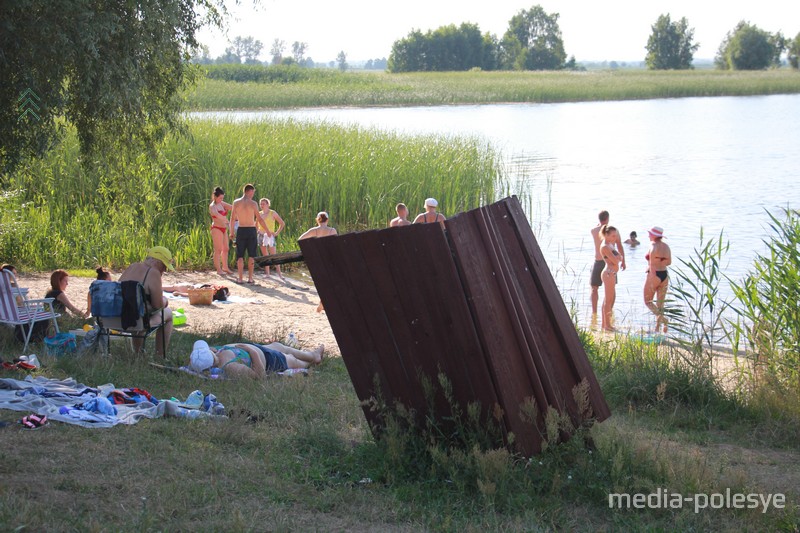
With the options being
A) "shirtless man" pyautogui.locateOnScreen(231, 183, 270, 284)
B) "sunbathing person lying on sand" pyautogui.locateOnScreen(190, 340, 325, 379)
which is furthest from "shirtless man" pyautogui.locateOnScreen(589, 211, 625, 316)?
"sunbathing person lying on sand" pyautogui.locateOnScreen(190, 340, 325, 379)

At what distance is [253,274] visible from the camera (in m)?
14.9

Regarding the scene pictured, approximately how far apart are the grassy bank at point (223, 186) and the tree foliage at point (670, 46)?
10743 cm

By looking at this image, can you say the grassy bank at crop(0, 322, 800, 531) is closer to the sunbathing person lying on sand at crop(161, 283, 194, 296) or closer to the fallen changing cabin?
the fallen changing cabin

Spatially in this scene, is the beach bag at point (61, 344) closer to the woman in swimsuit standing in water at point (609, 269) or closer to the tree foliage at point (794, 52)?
the woman in swimsuit standing in water at point (609, 269)

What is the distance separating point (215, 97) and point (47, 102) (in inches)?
1575

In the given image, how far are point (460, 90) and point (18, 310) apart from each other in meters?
59.3

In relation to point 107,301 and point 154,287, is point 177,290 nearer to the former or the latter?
point 154,287

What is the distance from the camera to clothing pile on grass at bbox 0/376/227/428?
5656mm

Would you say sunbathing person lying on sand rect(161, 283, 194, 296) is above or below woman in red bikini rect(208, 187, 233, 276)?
below

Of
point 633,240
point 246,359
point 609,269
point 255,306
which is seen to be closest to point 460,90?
point 633,240

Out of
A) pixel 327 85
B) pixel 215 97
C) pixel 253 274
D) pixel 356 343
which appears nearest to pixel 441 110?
pixel 327 85

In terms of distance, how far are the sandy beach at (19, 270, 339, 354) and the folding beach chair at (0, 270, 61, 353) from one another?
109 cm

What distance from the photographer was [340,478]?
15.9 feet

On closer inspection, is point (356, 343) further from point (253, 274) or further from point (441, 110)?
point (441, 110)
